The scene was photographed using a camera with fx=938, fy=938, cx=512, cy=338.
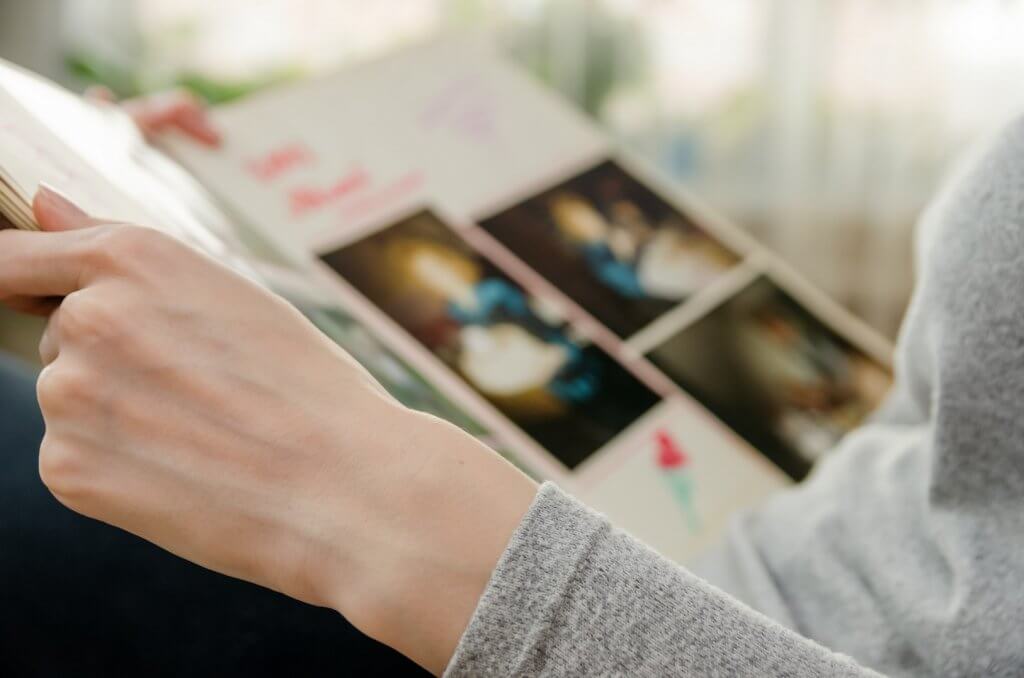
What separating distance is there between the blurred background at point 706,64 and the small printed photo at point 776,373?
102cm

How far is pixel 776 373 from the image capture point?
692 mm

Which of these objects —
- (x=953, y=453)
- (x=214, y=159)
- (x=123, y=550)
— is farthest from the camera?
(x=214, y=159)

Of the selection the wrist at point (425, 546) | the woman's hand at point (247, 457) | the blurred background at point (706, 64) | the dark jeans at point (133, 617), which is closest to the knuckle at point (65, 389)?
the woman's hand at point (247, 457)

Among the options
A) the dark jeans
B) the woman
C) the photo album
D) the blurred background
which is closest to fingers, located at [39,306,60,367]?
the woman

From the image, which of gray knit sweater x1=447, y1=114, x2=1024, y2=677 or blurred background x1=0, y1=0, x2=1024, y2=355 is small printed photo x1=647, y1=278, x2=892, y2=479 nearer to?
gray knit sweater x1=447, y1=114, x2=1024, y2=677

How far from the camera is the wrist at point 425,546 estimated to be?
329 mm

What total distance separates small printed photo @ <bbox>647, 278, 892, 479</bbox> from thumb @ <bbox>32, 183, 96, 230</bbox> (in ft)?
1.31

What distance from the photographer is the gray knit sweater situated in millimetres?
326

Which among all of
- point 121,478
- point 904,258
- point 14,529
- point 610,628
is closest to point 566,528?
point 610,628

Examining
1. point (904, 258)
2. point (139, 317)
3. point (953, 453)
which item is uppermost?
point (139, 317)

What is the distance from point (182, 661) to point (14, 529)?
15cm

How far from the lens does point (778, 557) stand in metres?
0.55

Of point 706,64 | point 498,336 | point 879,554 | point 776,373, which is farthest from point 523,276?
point 706,64

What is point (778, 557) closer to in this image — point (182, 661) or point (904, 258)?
point (182, 661)
